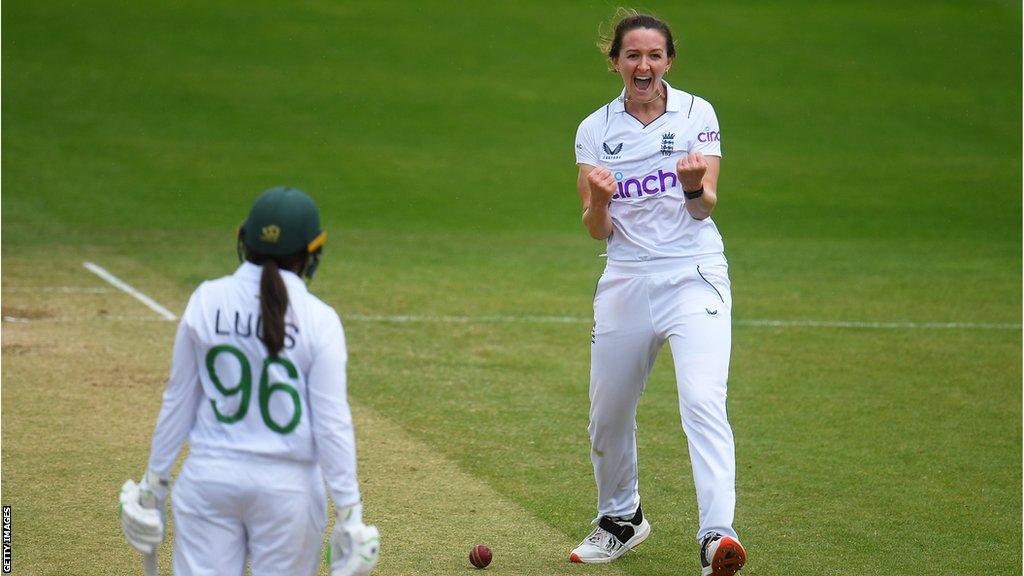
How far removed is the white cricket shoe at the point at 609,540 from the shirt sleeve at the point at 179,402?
2717mm

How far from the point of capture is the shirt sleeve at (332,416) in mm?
4535

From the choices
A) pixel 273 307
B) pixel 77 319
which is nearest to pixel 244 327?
pixel 273 307

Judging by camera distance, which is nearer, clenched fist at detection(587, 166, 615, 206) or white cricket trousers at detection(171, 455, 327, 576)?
white cricket trousers at detection(171, 455, 327, 576)

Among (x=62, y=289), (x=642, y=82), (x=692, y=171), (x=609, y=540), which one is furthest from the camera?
(x=62, y=289)

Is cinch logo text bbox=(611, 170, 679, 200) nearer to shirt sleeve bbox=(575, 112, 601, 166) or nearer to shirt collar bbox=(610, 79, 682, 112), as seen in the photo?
shirt sleeve bbox=(575, 112, 601, 166)

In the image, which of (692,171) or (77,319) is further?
(77,319)

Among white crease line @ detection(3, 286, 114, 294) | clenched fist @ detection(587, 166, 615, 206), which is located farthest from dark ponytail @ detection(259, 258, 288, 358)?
white crease line @ detection(3, 286, 114, 294)

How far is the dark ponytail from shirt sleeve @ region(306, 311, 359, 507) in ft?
0.45

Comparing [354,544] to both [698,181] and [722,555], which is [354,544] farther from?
[698,181]

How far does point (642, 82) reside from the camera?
6652 mm

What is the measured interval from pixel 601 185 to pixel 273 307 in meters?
2.19

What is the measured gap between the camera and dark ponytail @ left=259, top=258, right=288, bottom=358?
4.50m

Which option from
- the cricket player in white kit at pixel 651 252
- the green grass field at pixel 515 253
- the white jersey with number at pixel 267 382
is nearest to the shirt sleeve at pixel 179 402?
the white jersey with number at pixel 267 382

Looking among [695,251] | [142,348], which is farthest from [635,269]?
[142,348]
